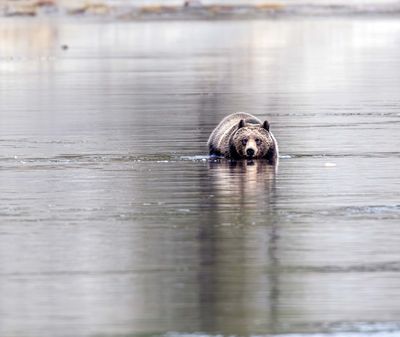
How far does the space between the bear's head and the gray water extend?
238mm

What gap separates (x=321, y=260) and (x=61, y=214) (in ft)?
11.1

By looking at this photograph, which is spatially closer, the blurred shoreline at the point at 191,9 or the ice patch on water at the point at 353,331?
the ice patch on water at the point at 353,331

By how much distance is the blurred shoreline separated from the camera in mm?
131375

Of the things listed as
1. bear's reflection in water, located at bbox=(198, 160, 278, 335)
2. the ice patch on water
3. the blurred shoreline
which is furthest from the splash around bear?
the blurred shoreline

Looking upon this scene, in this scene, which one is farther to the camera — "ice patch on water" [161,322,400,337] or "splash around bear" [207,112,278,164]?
"splash around bear" [207,112,278,164]

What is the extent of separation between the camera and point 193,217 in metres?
15.3

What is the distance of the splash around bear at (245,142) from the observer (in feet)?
67.9

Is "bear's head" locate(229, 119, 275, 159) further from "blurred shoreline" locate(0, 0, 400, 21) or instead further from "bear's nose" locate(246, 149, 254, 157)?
"blurred shoreline" locate(0, 0, 400, 21)

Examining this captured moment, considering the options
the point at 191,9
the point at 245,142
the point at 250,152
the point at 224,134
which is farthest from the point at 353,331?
the point at 191,9

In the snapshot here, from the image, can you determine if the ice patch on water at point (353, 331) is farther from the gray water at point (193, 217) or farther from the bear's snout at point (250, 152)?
the bear's snout at point (250, 152)

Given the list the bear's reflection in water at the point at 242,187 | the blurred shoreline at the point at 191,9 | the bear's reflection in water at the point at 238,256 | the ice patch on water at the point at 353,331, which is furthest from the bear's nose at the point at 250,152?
the blurred shoreline at the point at 191,9

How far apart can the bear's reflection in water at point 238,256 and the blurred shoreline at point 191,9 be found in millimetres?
110478

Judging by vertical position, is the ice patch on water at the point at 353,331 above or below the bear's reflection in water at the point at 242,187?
above

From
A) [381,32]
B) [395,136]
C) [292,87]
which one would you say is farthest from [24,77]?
[381,32]
